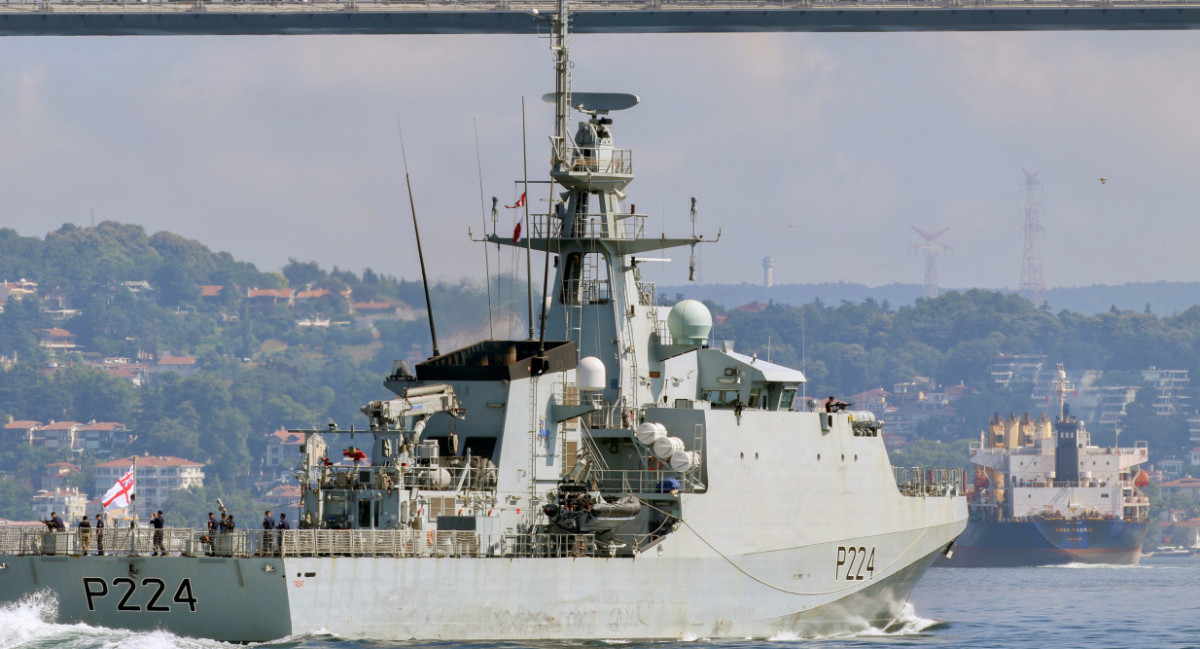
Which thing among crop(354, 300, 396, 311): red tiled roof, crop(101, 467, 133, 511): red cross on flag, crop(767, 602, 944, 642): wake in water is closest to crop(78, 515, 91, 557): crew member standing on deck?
crop(101, 467, 133, 511): red cross on flag

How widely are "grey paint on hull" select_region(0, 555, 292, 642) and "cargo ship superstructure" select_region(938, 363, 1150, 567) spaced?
87.2m

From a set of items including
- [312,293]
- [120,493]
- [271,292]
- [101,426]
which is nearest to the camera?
[120,493]

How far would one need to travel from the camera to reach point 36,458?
12338 centimetres

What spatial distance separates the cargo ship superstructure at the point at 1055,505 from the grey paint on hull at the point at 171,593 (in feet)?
286

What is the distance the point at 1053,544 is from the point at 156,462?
54527 millimetres

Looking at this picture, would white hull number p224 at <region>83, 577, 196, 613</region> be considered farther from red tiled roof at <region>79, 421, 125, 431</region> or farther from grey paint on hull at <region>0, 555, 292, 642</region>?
red tiled roof at <region>79, 421, 125, 431</region>

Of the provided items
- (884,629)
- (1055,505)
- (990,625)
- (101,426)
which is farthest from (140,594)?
(101,426)

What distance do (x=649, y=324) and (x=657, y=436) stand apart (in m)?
3.70

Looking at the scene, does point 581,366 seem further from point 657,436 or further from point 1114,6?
point 1114,6

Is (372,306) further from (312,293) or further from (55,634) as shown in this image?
(55,634)

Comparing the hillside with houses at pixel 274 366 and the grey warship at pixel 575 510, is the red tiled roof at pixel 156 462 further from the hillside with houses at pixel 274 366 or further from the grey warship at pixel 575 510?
the grey warship at pixel 575 510

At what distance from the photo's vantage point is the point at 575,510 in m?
29.5

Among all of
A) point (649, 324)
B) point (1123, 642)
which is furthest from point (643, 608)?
point (1123, 642)

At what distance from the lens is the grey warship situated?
89.0 ft
